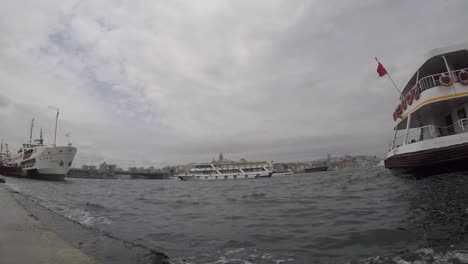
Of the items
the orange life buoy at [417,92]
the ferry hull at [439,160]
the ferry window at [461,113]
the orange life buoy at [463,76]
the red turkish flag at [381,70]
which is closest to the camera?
the ferry hull at [439,160]

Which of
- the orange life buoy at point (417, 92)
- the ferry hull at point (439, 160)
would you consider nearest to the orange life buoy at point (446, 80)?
the orange life buoy at point (417, 92)

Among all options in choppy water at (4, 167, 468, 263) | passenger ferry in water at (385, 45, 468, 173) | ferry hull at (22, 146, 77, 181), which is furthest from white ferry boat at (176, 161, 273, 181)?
choppy water at (4, 167, 468, 263)

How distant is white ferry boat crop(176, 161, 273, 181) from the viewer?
79.9 m

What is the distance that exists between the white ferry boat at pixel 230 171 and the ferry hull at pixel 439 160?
6468 cm

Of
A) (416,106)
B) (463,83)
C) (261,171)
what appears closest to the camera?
(463,83)

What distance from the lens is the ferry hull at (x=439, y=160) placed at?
11.9m

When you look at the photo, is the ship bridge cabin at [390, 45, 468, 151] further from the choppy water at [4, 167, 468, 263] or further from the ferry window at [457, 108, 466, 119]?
the choppy water at [4, 167, 468, 263]

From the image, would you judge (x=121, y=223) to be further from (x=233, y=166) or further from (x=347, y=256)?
(x=233, y=166)

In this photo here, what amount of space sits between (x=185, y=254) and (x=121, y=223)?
176 inches

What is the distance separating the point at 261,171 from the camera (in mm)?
80562

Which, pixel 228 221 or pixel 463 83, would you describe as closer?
pixel 228 221

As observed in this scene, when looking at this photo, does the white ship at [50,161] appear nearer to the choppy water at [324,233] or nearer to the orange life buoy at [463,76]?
the choppy water at [324,233]

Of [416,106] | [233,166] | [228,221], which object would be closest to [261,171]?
[233,166]

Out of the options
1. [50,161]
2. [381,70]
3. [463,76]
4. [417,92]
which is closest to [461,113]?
[417,92]
